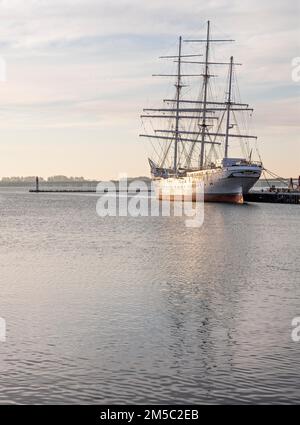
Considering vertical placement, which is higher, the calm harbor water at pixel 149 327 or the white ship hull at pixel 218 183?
the white ship hull at pixel 218 183

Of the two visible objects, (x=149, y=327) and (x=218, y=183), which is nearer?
(x=149, y=327)

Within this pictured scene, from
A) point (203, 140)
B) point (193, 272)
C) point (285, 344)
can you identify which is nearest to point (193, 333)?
point (285, 344)

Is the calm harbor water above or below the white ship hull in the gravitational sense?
below

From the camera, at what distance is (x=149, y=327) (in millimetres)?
24188

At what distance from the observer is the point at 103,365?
19.4 m

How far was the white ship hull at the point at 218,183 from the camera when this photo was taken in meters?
127

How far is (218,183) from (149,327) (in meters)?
111

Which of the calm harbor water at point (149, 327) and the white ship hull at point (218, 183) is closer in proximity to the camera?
the calm harbor water at point (149, 327)

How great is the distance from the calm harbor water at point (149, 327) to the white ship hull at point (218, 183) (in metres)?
77.4

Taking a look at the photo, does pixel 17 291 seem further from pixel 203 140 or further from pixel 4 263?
pixel 203 140

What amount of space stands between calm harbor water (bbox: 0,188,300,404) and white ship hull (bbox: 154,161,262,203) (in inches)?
3046

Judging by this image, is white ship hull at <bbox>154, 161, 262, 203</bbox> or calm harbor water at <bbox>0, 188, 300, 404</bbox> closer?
calm harbor water at <bbox>0, 188, 300, 404</bbox>

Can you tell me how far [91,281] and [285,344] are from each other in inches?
606

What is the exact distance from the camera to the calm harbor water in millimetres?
17609
